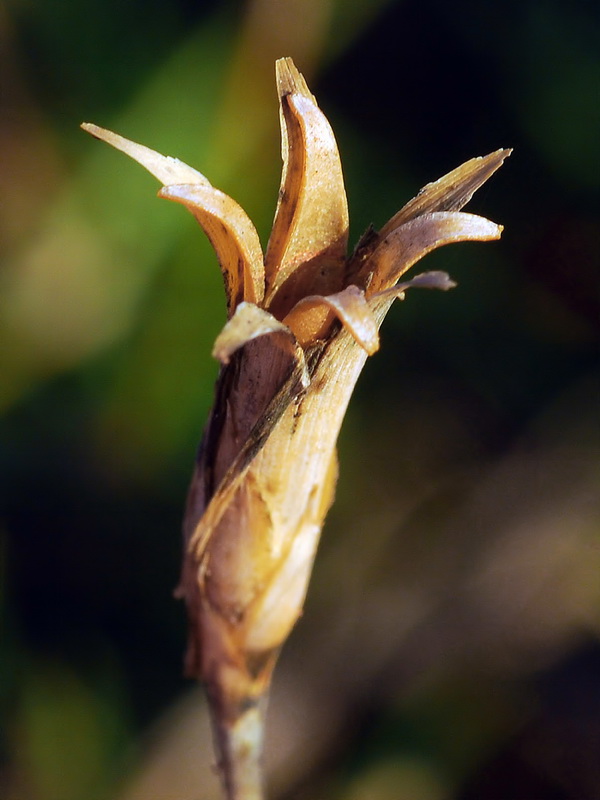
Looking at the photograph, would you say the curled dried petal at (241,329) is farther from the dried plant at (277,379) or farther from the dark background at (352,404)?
the dark background at (352,404)

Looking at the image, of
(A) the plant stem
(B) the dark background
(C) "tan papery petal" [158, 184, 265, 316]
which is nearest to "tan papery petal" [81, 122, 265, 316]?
(C) "tan papery petal" [158, 184, 265, 316]

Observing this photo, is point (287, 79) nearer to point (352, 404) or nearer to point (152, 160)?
point (152, 160)

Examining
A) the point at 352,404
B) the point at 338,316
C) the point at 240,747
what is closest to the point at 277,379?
the point at 338,316

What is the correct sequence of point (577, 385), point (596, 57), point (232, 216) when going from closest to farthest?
point (232, 216) → point (596, 57) → point (577, 385)

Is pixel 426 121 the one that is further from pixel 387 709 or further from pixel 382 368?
pixel 387 709

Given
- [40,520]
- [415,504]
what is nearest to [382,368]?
[415,504]

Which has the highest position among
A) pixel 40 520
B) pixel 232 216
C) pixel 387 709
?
pixel 232 216

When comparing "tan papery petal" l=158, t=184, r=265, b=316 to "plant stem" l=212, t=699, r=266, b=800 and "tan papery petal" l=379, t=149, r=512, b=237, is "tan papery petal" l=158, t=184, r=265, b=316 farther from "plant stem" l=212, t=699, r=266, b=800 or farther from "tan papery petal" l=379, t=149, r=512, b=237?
"plant stem" l=212, t=699, r=266, b=800
